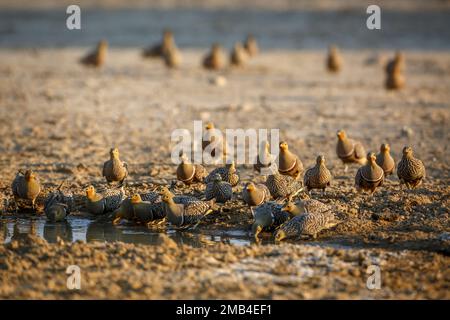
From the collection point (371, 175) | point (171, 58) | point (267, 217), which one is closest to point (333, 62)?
point (171, 58)

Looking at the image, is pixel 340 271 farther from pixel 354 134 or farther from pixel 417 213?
pixel 354 134

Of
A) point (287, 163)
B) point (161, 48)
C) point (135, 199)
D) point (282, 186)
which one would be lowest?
point (135, 199)

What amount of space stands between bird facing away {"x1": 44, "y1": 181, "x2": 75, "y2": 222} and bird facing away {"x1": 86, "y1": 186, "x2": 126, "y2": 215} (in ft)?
0.71

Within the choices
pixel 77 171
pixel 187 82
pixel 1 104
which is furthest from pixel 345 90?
pixel 77 171

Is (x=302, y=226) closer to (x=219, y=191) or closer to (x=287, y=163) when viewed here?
(x=219, y=191)

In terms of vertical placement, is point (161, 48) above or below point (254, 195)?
above

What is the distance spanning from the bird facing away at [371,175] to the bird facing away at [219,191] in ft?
5.30

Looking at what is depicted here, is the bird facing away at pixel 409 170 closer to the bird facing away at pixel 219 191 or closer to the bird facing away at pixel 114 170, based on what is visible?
the bird facing away at pixel 219 191

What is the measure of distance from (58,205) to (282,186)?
8.36ft

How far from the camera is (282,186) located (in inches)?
391

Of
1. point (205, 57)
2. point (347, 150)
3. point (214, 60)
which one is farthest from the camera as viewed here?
point (205, 57)

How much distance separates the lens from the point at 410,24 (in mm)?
29750

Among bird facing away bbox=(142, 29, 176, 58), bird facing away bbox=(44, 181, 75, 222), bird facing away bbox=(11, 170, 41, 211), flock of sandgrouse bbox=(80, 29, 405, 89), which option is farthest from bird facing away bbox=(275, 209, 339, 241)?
bird facing away bbox=(142, 29, 176, 58)

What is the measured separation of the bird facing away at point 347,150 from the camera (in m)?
11.6
